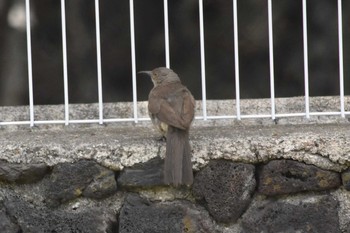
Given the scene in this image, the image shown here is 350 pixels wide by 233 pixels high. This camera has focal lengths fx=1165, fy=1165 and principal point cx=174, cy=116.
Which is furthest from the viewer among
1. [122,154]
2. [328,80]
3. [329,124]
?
[328,80]

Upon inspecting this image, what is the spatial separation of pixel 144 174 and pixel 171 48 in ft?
12.1

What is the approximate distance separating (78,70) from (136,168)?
3.62 meters

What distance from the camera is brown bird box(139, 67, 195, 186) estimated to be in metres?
7.34

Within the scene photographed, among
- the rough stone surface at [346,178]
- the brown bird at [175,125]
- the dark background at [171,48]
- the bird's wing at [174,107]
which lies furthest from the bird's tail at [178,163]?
the dark background at [171,48]

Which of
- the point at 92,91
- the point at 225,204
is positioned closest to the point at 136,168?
the point at 225,204

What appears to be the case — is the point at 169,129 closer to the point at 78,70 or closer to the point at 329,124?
the point at 329,124

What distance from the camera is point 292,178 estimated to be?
749cm

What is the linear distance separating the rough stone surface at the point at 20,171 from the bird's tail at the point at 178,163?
800 millimetres

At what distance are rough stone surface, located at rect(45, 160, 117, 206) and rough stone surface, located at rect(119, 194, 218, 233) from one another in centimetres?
17

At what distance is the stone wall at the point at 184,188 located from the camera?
24.5ft

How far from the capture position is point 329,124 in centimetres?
815

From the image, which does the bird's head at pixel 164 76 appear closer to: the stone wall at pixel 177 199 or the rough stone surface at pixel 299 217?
the stone wall at pixel 177 199

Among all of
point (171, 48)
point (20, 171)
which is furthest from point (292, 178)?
point (171, 48)

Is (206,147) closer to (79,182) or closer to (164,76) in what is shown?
(79,182)
